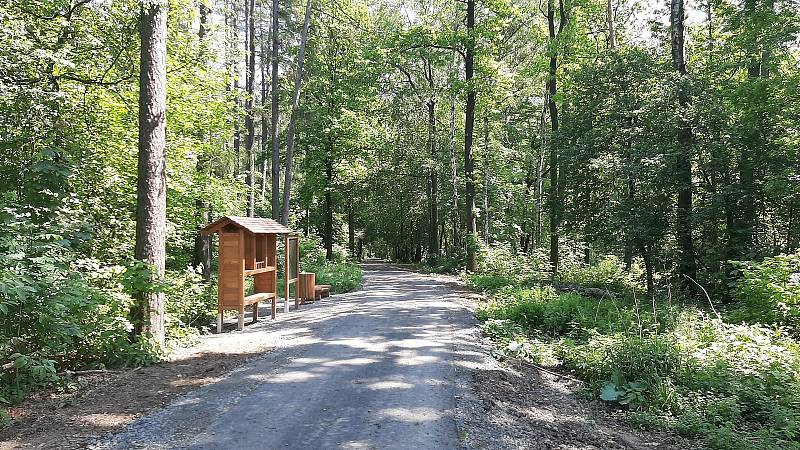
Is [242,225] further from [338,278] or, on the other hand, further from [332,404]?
[338,278]

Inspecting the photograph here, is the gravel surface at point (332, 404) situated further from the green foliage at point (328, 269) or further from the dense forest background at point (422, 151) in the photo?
the green foliage at point (328, 269)

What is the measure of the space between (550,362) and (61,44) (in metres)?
9.84

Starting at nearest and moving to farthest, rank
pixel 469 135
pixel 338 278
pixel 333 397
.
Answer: pixel 333 397 < pixel 338 278 < pixel 469 135

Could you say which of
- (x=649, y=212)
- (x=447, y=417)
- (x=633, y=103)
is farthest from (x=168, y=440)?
(x=633, y=103)

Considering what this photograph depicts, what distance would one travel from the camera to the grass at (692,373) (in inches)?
207

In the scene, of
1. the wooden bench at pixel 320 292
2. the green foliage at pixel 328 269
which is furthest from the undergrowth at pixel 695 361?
the green foliage at pixel 328 269

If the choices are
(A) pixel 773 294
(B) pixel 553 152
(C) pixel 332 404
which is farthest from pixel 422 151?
(C) pixel 332 404

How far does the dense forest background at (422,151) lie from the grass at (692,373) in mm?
265

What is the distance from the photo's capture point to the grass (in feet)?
17.2

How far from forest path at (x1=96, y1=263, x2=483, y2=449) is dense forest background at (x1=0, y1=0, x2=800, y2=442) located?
1770 millimetres

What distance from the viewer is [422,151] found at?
30750 millimetres

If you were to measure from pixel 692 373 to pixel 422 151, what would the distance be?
25.4 meters

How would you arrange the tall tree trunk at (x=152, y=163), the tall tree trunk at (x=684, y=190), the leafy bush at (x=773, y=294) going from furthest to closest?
1. the tall tree trunk at (x=684, y=190)
2. the leafy bush at (x=773, y=294)
3. the tall tree trunk at (x=152, y=163)

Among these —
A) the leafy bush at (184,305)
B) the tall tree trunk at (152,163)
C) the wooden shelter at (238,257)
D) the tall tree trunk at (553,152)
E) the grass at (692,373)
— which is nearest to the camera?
the grass at (692,373)
